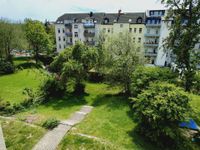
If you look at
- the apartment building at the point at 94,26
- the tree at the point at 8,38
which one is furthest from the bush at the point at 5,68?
the apartment building at the point at 94,26

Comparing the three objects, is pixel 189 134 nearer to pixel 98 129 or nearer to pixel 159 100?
pixel 159 100

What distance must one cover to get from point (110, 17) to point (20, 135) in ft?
118

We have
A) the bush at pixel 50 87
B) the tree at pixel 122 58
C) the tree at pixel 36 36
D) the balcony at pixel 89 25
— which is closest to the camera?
the tree at pixel 122 58

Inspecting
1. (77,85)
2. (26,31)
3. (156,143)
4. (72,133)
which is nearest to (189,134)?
(156,143)

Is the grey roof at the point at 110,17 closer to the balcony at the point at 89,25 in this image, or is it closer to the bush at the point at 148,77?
the balcony at the point at 89,25

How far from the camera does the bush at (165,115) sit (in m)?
8.95

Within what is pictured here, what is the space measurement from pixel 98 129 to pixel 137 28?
102 ft

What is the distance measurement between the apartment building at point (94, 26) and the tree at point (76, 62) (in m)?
15.7

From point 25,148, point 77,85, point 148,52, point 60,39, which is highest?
point 60,39

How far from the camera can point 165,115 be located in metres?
9.10

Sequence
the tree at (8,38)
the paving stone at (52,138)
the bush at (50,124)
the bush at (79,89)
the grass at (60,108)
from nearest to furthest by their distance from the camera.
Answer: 1. the paving stone at (52,138)
2. the bush at (50,124)
3. the grass at (60,108)
4. the bush at (79,89)
5. the tree at (8,38)

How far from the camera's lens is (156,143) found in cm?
976

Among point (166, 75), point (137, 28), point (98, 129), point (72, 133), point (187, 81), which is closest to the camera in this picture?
point (72, 133)

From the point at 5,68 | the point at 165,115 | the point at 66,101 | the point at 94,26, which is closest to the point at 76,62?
the point at 66,101
